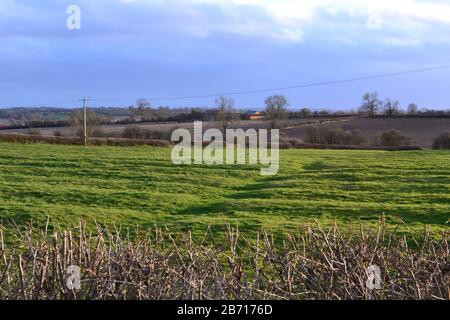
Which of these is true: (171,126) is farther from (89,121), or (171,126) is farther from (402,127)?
(402,127)

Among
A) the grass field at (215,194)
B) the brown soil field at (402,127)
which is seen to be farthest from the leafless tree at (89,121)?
the grass field at (215,194)

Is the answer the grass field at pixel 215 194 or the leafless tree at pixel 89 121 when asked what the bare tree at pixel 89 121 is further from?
the grass field at pixel 215 194

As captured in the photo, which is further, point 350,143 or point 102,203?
point 350,143

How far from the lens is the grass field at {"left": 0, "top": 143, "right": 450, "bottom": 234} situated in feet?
43.0

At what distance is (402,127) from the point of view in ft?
200

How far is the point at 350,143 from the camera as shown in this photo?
5425 cm

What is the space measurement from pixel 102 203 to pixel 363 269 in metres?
12.5

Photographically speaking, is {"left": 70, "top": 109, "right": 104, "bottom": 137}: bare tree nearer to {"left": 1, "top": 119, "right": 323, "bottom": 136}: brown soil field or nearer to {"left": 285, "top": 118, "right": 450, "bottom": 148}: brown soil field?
{"left": 1, "top": 119, "right": 323, "bottom": 136}: brown soil field

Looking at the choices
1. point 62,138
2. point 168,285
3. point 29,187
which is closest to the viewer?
point 168,285

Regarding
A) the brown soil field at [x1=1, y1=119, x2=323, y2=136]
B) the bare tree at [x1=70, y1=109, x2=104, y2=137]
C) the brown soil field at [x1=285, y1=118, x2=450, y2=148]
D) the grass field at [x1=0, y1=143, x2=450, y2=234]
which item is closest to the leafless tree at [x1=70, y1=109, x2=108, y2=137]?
the bare tree at [x1=70, y1=109, x2=104, y2=137]

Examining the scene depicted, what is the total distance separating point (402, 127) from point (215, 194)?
153 feet

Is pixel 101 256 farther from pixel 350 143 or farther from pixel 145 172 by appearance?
pixel 350 143

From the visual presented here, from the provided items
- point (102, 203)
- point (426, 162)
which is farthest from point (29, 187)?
point (426, 162)
